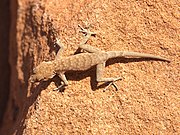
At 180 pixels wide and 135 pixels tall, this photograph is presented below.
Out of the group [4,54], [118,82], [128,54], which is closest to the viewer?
[128,54]

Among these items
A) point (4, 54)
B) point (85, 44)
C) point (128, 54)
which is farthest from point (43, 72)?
point (4, 54)

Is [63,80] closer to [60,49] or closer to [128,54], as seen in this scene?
[60,49]

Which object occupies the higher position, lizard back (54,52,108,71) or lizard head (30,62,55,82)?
lizard back (54,52,108,71)

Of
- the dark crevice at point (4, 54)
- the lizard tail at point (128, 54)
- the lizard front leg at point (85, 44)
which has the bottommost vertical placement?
the dark crevice at point (4, 54)

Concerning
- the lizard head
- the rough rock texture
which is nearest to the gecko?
the lizard head

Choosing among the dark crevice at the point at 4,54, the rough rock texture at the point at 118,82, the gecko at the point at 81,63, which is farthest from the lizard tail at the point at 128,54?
the dark crevice at the point at 4,54

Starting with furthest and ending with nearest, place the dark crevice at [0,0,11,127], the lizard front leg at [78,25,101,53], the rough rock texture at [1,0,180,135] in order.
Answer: the dark crevice at [0,0,11,127], the lizard front leg at [78,25,101,53], the rough rock texture at [1,0,180,135]

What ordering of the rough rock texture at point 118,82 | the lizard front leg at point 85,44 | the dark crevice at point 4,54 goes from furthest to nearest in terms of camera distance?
the dark crevice at point 4,54
the lizard front leg at point 85,44
the rough rock texture at point 118,82

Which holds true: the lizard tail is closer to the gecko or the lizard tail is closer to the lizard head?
the gecko

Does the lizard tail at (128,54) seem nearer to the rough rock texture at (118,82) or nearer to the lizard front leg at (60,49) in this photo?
the rough rock texture at (118,82)
